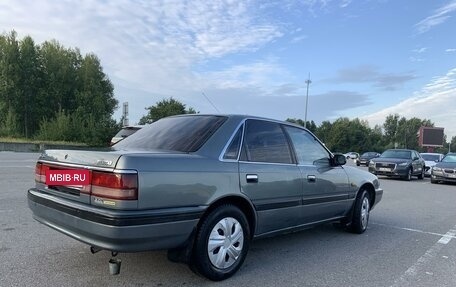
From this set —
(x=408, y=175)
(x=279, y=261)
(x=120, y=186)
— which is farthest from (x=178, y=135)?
(x=408, y=175)

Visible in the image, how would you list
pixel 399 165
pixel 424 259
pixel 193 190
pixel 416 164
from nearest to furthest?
pixel 193 190 < pixel 424 259 < pixel 399 165 < pixel 416 164

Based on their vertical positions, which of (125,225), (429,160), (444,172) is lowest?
(444,172)

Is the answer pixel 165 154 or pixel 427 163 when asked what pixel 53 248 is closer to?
pixel 165 154

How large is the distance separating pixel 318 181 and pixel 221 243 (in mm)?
1930

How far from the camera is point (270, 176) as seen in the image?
4570 mm

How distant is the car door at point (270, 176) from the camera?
436 cm

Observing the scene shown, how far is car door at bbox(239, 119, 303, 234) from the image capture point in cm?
436

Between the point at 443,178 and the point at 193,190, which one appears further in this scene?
the point at 443,178

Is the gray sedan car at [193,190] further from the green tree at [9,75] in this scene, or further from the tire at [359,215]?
the green tree at [9,75]

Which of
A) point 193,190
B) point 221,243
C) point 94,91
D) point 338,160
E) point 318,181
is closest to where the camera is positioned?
point 193,190

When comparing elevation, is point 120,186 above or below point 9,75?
below

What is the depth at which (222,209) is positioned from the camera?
13.1 ft

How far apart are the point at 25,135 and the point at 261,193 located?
4747 cm

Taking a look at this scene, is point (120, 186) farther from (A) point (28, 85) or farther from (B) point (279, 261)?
(A) point (28, 85)
